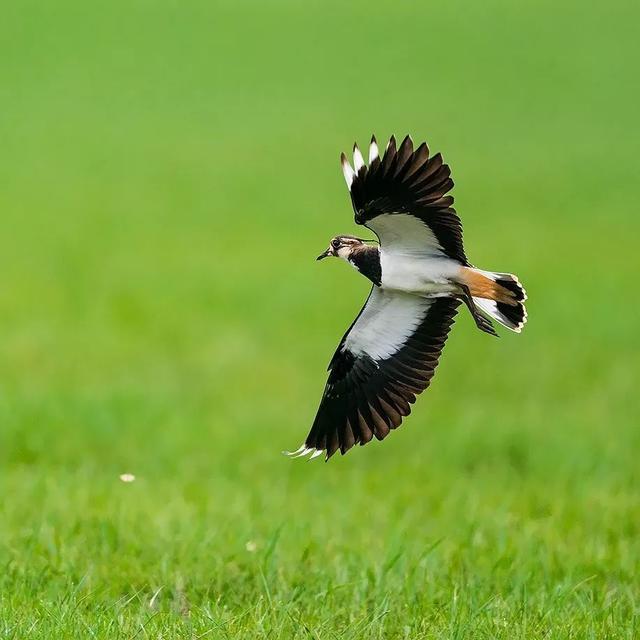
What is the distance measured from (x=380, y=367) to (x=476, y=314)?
2.38 feet

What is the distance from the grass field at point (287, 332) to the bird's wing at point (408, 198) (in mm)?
1490

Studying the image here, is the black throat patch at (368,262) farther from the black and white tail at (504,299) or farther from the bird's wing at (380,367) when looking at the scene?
the bird's wing at (380,367)

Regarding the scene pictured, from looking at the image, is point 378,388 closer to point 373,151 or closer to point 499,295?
point 499,295

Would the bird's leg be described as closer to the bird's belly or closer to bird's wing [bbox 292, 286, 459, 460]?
the bird's belly

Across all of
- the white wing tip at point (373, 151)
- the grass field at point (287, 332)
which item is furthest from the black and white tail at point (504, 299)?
the grass field at point (287, 332)

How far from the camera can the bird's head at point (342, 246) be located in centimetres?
314

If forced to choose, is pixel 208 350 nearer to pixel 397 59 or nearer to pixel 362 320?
pixel 362 320

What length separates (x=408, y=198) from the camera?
3.12 m

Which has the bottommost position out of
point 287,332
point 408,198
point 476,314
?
point 476,314

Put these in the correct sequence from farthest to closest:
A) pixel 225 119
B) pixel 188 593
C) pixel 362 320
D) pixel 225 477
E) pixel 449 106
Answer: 1. pixel 225 119
2. pixel 449 106
3. pixel 225 477
4. pixel 188 593
5. pixel 362 320

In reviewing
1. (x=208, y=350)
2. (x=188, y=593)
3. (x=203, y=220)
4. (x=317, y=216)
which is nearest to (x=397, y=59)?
(x=203, y=220)

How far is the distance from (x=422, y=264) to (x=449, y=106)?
627 inches

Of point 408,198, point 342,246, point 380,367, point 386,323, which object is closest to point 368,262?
point 342,246

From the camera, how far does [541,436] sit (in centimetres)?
898
